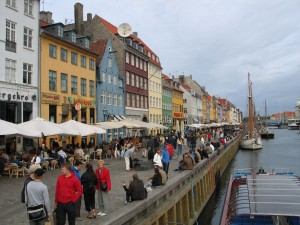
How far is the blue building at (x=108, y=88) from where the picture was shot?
41.9 m

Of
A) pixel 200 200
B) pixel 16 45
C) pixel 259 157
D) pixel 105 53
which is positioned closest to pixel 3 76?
pixel 16 45

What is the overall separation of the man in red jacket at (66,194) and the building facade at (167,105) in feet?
200

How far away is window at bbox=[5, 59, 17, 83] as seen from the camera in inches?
Answer: 1054

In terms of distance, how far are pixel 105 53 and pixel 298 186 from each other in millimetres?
33962

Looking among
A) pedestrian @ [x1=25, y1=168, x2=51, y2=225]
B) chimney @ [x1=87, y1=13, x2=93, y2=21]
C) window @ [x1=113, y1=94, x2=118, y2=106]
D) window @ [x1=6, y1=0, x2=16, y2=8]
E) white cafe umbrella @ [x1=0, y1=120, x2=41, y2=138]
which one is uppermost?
chimney @ [x1=87, y1=13, x2=93, y2=21]

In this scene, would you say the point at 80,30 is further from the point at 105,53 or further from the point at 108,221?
the point at 108,221

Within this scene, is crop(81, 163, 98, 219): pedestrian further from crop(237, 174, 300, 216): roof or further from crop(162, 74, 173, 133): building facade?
crop(162, 74, 173, 133): building facade

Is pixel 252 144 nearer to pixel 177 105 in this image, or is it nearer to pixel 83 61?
pixel 177 105

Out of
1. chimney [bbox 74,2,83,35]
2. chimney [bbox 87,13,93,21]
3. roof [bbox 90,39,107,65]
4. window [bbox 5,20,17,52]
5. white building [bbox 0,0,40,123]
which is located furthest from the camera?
chimney [bbox 87,13,93,21]

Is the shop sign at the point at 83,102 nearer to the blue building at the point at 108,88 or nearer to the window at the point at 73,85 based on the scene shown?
the window at the point at 73,85

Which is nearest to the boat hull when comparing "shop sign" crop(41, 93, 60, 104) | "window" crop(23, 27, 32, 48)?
"shop sign" crop(41, 93, 60, 104)

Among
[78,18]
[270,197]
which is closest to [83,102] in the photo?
[78,18]

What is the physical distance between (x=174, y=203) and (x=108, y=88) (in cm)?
3112

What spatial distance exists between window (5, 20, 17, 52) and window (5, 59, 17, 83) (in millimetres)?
917
